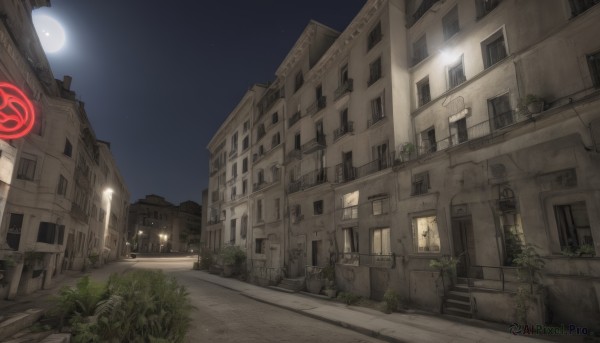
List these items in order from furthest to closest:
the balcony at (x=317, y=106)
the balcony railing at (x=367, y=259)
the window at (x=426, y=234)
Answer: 1. the balcony at (x=317, y=106)
2. the balcony railing at (x=367, y=259)
3. the window at (x=426, y=234)

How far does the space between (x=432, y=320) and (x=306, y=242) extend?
42.9 ft

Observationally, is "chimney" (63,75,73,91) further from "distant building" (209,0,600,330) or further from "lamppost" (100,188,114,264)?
"distant building" (209,0,600,330)

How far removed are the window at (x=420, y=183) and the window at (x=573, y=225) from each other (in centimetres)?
558

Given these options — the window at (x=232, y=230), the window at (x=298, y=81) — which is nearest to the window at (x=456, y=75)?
the window at (x=298, y=81)

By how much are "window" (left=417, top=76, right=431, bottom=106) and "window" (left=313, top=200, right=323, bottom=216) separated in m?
9.95

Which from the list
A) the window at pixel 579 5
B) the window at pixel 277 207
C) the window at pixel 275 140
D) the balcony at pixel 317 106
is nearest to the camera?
the window at pixel 579 5

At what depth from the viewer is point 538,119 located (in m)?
12.0

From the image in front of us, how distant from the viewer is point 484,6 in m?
16.2

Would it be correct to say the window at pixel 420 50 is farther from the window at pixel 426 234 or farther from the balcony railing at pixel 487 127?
the window at pixel 426 234

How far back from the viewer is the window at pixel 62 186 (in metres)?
22.8

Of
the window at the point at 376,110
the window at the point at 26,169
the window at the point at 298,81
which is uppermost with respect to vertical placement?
the window at the point at 298,81

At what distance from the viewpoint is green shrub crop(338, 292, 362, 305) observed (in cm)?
1677

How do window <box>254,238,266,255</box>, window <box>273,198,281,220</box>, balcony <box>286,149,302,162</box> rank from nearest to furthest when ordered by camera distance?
balcony <box>286,149,302,162</box>
window <box>273,198,281,220</box>
window <box>254,238,266,255</box>

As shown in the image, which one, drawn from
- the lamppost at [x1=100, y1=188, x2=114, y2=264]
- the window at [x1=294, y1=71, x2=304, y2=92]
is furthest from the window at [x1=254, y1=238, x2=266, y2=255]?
the lamppost at [x1=100, y1=188, x2=114, y2=264]
